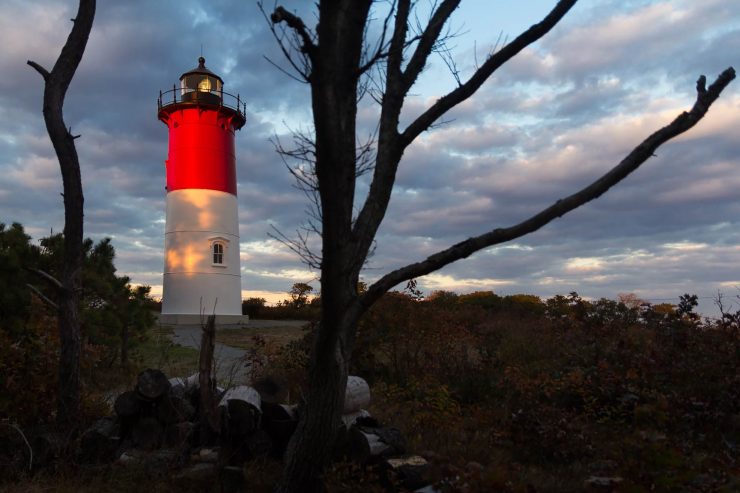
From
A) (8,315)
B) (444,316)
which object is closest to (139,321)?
(8,315)

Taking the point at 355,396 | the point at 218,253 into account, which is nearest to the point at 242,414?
the point at 355,396

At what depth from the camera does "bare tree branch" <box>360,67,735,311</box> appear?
390cm

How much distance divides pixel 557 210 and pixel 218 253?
775 inches

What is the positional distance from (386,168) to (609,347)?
5779 millimetres

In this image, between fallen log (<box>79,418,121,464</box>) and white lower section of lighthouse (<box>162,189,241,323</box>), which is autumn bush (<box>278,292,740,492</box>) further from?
white lower section of lighthouse (<box>162,189,241,323</box>)

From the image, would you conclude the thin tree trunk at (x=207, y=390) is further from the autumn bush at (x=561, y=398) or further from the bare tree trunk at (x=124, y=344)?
the bare tree trunk at (x=124, y=344)

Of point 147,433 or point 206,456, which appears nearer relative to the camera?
point 206,456

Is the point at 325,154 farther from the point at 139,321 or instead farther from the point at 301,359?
the point at 139,321

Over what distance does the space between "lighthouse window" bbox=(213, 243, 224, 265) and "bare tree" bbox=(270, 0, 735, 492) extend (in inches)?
725

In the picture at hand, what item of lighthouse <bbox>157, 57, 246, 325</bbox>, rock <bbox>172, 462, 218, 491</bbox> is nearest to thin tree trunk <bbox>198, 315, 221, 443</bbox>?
rock <bbox>172, 462, 218, 491</bbox>

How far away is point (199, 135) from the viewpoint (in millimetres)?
21688

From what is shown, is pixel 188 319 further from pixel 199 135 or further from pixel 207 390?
pixel 207 390

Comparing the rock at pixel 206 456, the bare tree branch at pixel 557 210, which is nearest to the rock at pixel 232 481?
the rock at pixel 206 456

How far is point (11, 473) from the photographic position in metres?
5.03
